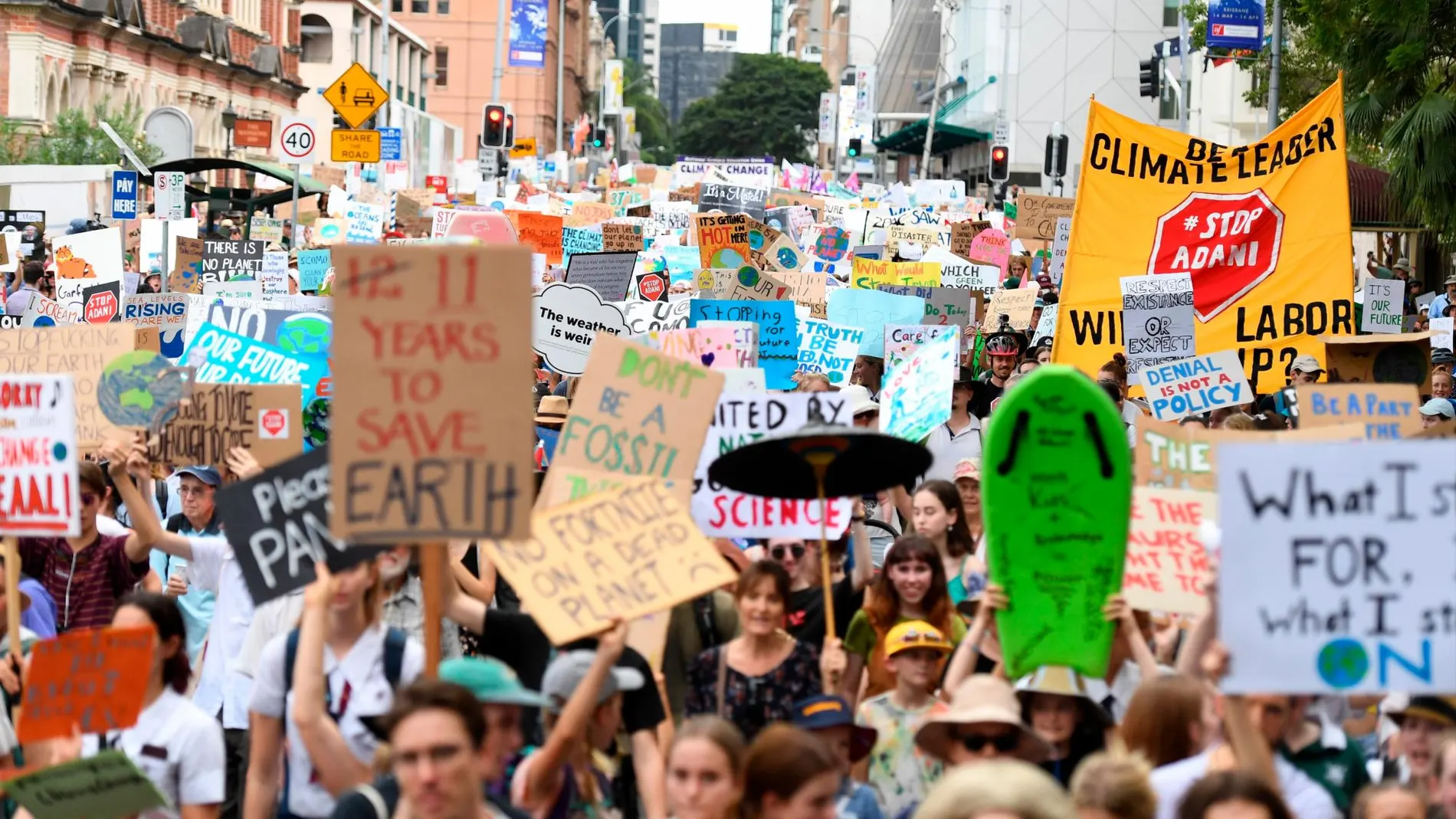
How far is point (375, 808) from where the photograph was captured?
14.9ft

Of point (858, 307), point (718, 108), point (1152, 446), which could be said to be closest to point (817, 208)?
point (858, 307)

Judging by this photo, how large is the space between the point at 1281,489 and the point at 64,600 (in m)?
4.35

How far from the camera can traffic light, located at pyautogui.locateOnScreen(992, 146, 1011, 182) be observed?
1698 inches

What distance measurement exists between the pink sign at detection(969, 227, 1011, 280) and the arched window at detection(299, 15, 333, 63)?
67.6 m

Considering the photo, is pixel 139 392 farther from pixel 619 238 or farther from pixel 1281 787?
pixel 619 238

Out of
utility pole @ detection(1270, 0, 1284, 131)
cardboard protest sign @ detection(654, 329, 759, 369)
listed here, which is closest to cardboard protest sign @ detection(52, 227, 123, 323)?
cardboard protest sign @ detection(654, 329, 759, 369)

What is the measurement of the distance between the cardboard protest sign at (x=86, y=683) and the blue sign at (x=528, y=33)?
208ft

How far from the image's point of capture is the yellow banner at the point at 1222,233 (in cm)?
1247

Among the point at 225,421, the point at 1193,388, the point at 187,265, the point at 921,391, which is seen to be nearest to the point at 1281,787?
the point at 225,421

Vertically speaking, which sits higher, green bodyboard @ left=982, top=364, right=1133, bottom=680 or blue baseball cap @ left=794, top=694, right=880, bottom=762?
green bodyboard @ left=982, top=364, right=1133, bottom=680

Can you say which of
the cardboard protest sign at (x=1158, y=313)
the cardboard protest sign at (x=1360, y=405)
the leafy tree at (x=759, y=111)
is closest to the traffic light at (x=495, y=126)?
the cardboard protest sign at (x=1158, y=313)

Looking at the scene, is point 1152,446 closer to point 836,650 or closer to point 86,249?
point 836,650

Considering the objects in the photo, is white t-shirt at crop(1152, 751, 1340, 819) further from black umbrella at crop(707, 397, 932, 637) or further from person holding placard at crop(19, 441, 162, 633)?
person holding placard at crop(19, 441, 162, 633)

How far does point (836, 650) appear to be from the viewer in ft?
20.4
